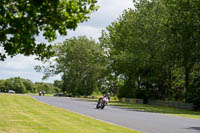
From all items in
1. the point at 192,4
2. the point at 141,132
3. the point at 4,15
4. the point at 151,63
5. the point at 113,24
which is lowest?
the point at 141,132

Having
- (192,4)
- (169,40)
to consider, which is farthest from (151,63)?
(192,4)

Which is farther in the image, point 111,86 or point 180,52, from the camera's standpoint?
point 111,86

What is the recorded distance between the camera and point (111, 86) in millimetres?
97062

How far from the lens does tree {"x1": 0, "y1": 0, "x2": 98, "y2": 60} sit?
7.71 m

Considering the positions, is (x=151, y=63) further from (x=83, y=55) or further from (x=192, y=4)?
(x=83, y=55)

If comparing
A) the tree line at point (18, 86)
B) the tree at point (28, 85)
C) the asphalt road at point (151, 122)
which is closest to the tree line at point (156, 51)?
Answer: the asphalt road at point (151, 122)

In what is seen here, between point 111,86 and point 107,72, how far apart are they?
792 inches

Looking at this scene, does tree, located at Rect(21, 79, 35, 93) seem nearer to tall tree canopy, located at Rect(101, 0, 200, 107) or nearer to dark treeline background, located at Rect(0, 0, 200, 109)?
dark treeline background, located at Rect(0, 0, 200, 109)

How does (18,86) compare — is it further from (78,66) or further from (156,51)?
(156,51)

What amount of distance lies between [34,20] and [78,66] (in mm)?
92504

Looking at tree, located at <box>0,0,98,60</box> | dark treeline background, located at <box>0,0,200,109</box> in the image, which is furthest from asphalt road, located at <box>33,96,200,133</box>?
dark treeline background, located at <box>0,0,200,109</box>

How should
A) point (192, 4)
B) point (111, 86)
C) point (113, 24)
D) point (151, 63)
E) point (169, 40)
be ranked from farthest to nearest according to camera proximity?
point (111, 86)
point (113, 24)
point (151, 63)
point (169, 40)
point (192, 4)

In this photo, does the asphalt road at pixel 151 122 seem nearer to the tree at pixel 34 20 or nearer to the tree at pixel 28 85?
the tree at pixel 34 20

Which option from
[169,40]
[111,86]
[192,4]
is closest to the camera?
[192,4]
